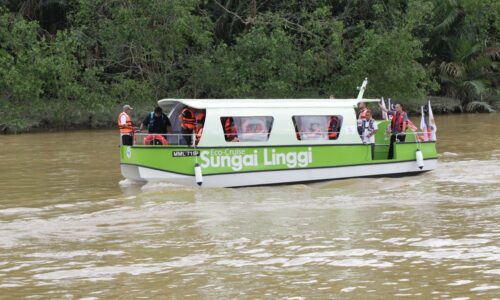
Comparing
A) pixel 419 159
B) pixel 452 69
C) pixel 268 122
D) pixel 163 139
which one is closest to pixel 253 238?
pixel 268 122

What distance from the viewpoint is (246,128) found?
19.7m

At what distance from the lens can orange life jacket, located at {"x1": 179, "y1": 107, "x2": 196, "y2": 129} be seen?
19.8 m

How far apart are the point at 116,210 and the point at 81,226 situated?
5.78 ft

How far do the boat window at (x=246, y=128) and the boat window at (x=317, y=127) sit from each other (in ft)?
2.40

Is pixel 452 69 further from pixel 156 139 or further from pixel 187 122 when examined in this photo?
pixel 156 139

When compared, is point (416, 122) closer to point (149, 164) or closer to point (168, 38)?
point (168, 38)

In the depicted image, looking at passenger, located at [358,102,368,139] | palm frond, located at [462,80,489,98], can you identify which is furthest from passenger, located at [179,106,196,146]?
palm frond, located at [462,80,489,98]

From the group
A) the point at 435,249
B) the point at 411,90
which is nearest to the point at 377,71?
the point at 411,90

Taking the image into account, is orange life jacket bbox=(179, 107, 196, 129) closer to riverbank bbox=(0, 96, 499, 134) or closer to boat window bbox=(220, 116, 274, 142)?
boat window bbox=(220, 116, 274, 142)

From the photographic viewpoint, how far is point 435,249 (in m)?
12.8

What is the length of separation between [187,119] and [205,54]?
24214 mm

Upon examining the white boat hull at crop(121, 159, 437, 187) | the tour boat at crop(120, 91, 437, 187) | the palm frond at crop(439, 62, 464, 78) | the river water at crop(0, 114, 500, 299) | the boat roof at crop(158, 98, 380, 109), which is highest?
the palm frond at crop(439, 62, 464, 78)

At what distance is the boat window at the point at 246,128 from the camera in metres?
19.5

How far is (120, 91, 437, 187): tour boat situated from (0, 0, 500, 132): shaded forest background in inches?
829
